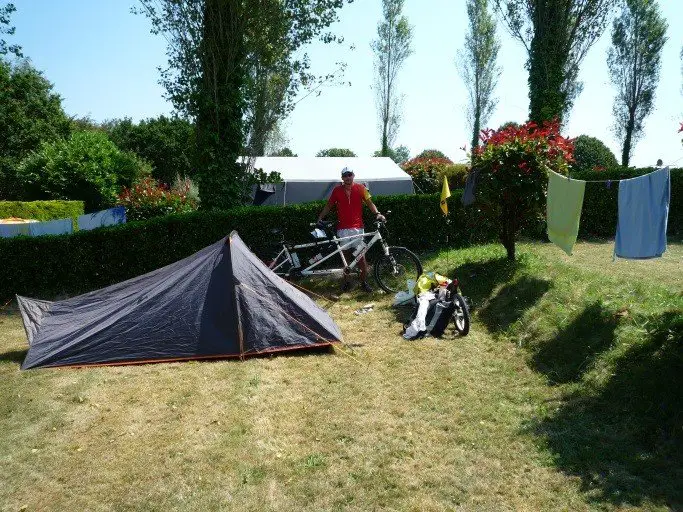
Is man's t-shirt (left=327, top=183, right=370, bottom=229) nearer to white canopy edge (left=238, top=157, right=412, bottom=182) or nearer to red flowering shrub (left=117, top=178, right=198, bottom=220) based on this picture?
red flowering shrub (left=117, top=178, right=198, bottom=220)

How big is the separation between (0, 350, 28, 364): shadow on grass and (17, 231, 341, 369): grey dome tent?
35 centimetres

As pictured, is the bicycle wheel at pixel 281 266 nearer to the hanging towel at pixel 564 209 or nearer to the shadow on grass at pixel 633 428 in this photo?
the hanging towel at pixel 564 209

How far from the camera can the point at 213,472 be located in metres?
→ 3.77

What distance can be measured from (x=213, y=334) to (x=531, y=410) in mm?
3431

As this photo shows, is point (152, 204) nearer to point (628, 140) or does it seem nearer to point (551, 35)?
point (551, 35)

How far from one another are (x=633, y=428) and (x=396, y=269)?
15.9ft

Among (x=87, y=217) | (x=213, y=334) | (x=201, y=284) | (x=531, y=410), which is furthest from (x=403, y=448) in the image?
(x=87, y=217)

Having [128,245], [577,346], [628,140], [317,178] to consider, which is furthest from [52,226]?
[628,140]

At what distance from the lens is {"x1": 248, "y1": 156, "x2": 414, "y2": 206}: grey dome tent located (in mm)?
15211

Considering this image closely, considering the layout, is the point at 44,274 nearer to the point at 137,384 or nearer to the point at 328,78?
the point at 137,384

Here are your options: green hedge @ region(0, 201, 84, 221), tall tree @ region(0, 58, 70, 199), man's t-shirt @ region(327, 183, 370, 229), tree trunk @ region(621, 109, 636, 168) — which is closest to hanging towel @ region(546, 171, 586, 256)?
man's t-shirt @ region(327, 183, 370, 229)

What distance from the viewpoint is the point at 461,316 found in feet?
22.0

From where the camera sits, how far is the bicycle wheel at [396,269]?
8586 mm

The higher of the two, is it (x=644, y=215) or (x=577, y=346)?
(x=644, y=215)
